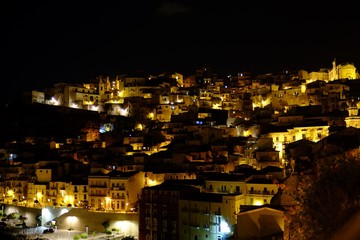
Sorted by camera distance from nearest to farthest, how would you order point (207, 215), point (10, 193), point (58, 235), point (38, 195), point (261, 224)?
1. point (261, 224)
2. point (207, 215)
3. point (58, 235)
4. point (38, 195)
5. point (10, 193)

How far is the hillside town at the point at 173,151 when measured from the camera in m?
35.0

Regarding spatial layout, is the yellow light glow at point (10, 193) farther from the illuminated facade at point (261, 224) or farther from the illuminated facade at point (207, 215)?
the illuminated facade at point (261, 224)

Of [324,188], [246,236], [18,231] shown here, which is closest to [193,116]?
[18,231]

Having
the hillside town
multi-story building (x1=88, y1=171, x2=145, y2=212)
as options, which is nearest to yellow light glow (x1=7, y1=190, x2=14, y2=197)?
the hillside town

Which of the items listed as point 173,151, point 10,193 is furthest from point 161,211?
point 10,193

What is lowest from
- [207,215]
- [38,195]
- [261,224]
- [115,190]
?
[38,195]

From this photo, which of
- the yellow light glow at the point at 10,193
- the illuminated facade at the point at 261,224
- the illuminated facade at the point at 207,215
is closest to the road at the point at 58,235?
the illuminated facade at the point at 207,215

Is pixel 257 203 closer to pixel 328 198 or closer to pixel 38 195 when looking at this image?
pixel 328 198

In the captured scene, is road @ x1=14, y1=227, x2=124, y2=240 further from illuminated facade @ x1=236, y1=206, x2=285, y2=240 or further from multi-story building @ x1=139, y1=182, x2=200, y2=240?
illuminated facade @ x1=236, y1=206, x2=285, y2=240

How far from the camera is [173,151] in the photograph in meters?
51.2

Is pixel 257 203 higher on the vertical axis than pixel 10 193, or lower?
higher

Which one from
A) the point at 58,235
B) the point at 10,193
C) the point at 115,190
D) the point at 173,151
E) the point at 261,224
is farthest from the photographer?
the point at 10,193

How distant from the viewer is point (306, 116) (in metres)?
55.0

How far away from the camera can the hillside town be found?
35000 millimetres
